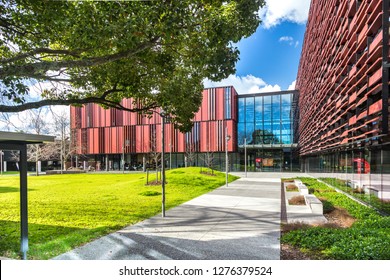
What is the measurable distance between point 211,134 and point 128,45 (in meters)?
12.3

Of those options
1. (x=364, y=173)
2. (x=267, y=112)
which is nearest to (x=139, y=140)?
(x=267, y=112)

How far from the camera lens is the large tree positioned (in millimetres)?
4699

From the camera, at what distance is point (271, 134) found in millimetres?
14320

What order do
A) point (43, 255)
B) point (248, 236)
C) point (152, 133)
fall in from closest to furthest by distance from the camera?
point (43, 255) → point (248, 236) → point (152, 133)

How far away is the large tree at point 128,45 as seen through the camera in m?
4.70

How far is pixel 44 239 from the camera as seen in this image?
20.0 ft

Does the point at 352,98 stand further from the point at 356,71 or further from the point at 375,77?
the point at 375,77

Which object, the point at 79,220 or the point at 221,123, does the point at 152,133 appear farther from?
the point at 79,220

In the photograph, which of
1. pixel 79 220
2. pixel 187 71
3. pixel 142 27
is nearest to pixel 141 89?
pixel 187 71

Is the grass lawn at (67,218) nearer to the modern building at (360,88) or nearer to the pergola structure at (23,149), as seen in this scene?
the pergola structure at (23,149)

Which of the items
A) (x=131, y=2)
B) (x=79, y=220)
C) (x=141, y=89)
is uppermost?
(x=131, y=2)

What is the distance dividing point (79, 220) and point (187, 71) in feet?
18.0

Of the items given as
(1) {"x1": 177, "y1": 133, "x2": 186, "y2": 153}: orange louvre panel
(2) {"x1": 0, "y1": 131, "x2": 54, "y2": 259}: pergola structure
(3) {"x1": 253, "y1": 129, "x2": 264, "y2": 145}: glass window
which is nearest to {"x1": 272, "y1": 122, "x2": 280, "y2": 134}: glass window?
(3) {"x1": 253, "y1": 129, "x2": 264, "y2": 145}: glass window

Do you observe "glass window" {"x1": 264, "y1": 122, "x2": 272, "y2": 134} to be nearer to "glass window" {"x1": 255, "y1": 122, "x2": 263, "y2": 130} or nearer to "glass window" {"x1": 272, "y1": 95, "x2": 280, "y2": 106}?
"glass window" {"x1": 255, "y1": 122, "x2": 263, "y2": 130}
